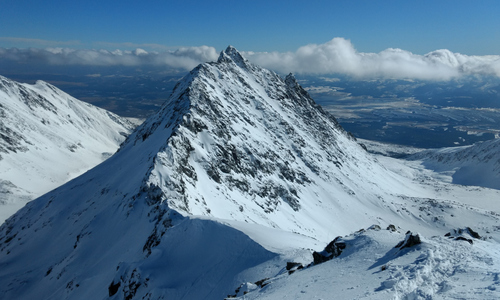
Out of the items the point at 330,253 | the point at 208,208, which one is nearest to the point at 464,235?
the point at 330,253

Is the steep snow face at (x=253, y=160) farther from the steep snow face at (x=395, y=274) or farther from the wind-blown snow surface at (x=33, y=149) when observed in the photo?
the wind-blown snow surface at (x=33, y=149)

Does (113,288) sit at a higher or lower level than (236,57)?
lower

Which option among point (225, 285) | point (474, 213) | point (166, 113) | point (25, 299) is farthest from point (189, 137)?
point (474, 213)

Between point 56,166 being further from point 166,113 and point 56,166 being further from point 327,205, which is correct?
point 327,205

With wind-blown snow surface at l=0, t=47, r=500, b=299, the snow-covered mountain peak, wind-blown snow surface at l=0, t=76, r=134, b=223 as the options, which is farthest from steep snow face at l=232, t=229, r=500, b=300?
the snow-covered mountain peak

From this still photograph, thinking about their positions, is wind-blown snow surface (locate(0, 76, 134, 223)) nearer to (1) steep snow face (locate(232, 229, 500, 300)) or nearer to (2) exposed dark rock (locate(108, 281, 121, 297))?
(2) exposed dark rock (locate(108, 281, 121, 297))

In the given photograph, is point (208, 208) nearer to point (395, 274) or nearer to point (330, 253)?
point (330, 253)
